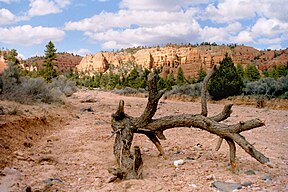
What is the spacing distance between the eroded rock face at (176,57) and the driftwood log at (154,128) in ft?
327

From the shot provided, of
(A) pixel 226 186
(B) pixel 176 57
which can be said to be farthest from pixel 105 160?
(B) pixel 176 57

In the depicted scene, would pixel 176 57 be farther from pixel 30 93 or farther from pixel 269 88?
pixel 30 93

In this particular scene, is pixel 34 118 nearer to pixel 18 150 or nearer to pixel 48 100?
pixel 18 150

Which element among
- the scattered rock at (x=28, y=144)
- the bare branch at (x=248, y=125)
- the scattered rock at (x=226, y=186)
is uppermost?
the bare branch at (x=248, y=125)

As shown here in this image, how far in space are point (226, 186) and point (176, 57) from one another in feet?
401

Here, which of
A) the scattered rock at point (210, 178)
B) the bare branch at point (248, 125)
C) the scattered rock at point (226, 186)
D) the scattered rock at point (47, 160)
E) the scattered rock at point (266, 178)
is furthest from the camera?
the scattered rock at point (47, 160)

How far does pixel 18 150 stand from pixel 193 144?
4072 mm

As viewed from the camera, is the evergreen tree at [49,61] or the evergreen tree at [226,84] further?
the evergreen tree at [49,61]

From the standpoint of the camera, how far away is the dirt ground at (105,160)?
530 centimetres

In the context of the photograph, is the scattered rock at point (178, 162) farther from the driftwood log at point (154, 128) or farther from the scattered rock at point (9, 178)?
the scattered rock at point (9, 178)

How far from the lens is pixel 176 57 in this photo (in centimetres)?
12581

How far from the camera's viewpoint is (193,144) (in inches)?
326

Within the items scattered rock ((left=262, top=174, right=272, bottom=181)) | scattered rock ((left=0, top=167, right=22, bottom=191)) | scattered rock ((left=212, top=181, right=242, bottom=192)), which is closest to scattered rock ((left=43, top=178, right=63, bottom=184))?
scattered rock ((left=0, top=167, right=22, bottom=191))

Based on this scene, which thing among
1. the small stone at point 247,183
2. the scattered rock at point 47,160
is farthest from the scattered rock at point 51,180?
the small stone at point 247,183
